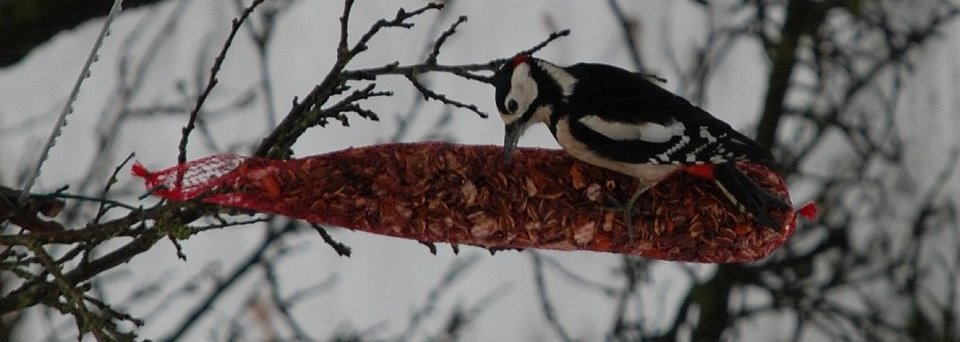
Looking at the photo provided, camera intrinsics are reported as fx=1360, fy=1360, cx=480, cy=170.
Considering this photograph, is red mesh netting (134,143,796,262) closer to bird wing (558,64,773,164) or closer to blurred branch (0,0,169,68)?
bird wing (558,64,773,164)

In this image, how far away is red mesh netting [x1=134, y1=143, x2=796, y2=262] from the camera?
262 centimetres

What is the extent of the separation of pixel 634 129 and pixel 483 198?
0.51 m

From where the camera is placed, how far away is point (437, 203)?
9.33 ft

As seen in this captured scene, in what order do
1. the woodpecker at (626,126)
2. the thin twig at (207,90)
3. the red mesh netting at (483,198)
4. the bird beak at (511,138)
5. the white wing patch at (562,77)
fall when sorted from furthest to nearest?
the white wing patch at (562,77) → the woodpecker at (626,126) → the bird beak at (511,138) → the red mesh netting at (483,198) → the thin twig at (207,90)

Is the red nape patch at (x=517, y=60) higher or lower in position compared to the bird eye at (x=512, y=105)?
higher

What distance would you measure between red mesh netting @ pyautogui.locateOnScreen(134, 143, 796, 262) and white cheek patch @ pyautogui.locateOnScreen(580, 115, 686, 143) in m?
0.09

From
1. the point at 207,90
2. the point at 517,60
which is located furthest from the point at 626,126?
the point at 207,90

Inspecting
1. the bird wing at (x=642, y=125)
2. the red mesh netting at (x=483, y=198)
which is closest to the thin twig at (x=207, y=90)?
the red mesh netting at (x=483, y=198)

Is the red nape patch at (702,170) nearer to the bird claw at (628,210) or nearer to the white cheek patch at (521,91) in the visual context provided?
the bird claw at (628,210)

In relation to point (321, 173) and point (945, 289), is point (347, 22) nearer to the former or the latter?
point (321, 173)

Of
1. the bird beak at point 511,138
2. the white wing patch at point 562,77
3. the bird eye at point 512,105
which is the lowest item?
the bird beak at point 511,138

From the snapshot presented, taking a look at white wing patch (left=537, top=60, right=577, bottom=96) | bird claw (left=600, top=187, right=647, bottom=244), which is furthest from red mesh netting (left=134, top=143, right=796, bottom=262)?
white wing patch (left=537, top=60, right=577, bottom=96)

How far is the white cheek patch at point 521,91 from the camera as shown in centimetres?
315

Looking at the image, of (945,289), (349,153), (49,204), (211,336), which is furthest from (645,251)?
(945,289)
